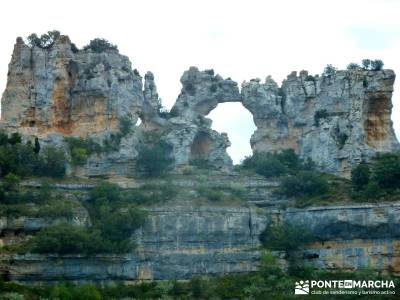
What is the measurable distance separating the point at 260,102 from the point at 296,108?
2.33 m

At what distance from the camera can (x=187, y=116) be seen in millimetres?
78938

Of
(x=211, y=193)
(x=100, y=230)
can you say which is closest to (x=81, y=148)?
(x=211, y=193)

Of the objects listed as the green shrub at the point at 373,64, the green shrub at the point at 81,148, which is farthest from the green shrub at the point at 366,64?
the green shrub at the point at 81,148

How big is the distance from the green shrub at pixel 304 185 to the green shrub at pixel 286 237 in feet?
10.1

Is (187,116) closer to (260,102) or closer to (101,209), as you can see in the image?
(260,102)

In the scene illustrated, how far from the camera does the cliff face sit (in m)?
75.6

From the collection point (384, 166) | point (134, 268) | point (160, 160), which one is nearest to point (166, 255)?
point (134, 268)

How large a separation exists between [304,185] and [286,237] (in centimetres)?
471

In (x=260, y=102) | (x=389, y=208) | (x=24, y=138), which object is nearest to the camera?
(x=389, y=208)

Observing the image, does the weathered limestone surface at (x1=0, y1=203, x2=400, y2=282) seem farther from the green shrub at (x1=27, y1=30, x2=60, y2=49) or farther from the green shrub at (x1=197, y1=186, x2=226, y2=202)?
the green shrub at (x1=27, y1=30, x2=60, y2=49)

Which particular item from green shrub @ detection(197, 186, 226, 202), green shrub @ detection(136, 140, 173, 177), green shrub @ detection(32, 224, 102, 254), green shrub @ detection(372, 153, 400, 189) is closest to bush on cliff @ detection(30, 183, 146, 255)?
green shrub @ detection(32, 224, 102, 254)

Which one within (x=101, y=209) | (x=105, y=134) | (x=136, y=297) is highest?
(x=105, y=134)

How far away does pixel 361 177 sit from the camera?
7188cm

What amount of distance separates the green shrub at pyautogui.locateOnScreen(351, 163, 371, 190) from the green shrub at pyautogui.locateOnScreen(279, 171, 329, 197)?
1788 mm
